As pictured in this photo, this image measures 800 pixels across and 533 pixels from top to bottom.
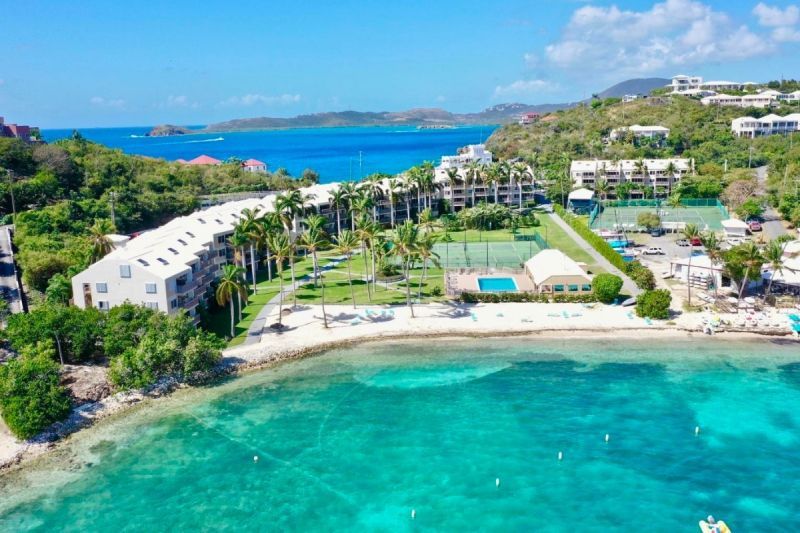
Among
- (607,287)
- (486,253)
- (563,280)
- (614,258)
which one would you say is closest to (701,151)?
(614,258)

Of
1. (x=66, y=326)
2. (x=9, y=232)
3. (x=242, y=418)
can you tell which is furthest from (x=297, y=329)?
(x=9, y=232)

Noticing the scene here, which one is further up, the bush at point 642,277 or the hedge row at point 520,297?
the bush at point 642,277

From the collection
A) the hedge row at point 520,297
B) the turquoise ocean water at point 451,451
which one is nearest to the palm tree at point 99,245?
the turquoise ocean water at point 451,451

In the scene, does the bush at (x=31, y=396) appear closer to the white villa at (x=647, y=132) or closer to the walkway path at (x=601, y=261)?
the walkway path at (x=601, y=261)

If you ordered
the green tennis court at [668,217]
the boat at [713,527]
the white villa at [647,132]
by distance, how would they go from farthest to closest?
the white villa at [647,132] → the green tennis court at [668,217] → the boat at [713,527]

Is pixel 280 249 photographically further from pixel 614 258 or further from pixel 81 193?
pixel 81 193

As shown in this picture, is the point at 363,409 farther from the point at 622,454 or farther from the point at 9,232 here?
the point at 9,232

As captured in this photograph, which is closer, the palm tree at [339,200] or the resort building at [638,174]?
the palm tree at [339,200]
